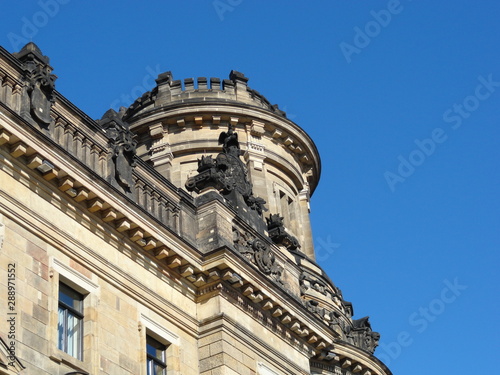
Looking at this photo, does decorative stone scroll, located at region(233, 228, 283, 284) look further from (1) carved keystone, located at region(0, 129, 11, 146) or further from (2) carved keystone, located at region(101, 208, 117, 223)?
(1) carved keystone, located at region(0, 129, 11, 146)

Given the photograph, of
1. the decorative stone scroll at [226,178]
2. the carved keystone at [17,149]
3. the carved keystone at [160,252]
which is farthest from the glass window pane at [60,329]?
the decorative stone scroll at [226,178]

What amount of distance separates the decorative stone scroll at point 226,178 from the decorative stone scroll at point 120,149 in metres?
2.38

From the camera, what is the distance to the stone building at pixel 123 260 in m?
20.2

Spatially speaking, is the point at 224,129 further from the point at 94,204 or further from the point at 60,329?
the point at 60,329

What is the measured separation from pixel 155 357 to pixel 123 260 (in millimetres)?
2162

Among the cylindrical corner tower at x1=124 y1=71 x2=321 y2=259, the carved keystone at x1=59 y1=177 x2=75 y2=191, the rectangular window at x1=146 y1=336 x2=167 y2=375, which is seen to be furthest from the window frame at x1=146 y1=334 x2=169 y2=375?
the cylindrical corner tower at x1=124 y1=71 x2=321 y2=259

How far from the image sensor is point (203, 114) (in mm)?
37781

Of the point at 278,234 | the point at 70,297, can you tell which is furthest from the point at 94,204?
the point at 278,234

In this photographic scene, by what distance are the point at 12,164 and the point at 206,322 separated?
19.7 ft

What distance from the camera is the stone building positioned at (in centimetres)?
2025

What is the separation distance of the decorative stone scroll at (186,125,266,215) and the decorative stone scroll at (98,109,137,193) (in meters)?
2.38

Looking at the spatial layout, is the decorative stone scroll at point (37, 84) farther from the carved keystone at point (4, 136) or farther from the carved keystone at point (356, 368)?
the carved keystone at point (356, 368)

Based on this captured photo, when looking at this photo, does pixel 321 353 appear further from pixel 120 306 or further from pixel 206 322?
pixel 120 306

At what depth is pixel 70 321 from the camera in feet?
69.1
